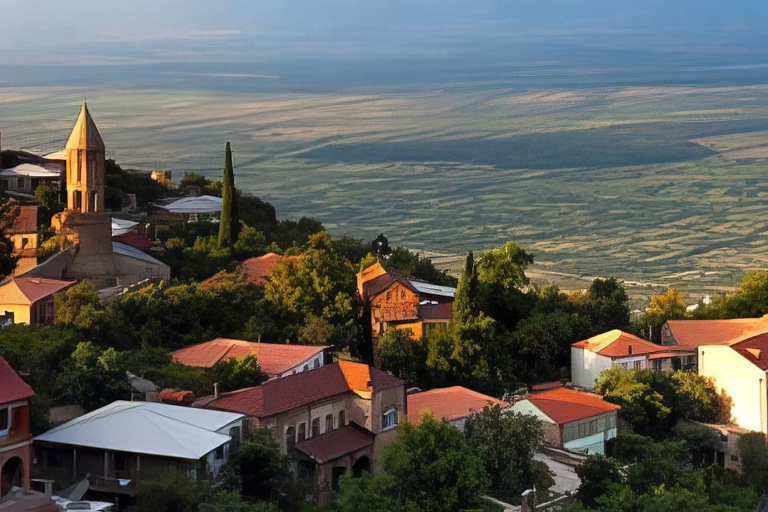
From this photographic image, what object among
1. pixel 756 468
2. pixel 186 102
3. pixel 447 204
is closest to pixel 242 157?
pixel 447 204

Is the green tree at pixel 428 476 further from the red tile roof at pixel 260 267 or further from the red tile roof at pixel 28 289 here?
the red tile roof at pixel 260 267

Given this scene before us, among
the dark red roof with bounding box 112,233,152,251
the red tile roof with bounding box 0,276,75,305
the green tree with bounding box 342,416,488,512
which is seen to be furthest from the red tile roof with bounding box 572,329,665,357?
Result: the green tree with bounding box 342,416,488,512

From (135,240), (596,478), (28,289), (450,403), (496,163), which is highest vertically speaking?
(496,163)

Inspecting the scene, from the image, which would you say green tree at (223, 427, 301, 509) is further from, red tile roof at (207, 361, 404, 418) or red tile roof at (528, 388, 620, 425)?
red tile roof at (528, 388, 620, 425)

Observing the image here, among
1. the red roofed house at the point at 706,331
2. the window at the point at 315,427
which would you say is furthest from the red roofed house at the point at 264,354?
the red roofed house at the point at 706,331

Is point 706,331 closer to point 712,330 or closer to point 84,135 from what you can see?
point 712,330

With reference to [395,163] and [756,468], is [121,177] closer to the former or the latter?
[756,468]

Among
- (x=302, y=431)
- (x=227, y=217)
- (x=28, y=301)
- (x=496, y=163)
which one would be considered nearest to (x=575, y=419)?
(x=302, y=431)
